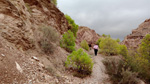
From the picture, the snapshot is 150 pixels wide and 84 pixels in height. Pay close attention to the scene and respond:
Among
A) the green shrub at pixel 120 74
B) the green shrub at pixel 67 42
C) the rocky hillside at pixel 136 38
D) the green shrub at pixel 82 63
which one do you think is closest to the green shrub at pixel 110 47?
the rocky hillside at pixel 136 38

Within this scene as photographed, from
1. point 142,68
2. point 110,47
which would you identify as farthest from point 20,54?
point 110,47

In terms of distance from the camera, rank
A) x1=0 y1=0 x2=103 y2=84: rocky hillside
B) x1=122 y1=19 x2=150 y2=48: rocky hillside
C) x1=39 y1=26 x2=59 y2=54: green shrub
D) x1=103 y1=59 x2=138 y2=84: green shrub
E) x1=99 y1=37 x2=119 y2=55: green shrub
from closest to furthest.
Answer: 1. x1=0 y1=0 x2=103 y2=84: rocky hillside
2. x1=103 y1=59 x2=138 y2=84: green shrub
3. x1=39 y1=26 x2=59 y2=54: green shrub
4. x1=99 y1=37 x2=119 y2=55: green shrub
5. x1=122 y1=19 x2=150 y2=48: rocky hillside

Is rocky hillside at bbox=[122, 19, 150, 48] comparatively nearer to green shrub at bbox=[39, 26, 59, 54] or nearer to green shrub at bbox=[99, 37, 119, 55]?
green shrub at bbox=[99, 37, 119, 55]

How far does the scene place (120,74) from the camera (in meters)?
5.34

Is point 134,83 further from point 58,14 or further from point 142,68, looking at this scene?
point 58,14

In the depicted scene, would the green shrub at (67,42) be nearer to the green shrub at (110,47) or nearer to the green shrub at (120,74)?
the green shrub at (120,74)

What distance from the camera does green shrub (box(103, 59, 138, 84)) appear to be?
4730mm

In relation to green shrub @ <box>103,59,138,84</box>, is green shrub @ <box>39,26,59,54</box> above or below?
above

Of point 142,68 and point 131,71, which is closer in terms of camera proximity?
point 131,71

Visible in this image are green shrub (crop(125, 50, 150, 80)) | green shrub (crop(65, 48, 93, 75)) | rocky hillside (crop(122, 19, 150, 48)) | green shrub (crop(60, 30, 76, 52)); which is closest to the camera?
green shrub (crop(125, 50, 150, 80))

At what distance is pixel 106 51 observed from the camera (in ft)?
58.1

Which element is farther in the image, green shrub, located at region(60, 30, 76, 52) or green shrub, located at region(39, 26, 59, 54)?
green shrub, located at region(60, 30, 76, 52)

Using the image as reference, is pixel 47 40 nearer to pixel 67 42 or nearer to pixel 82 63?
pixel 82 63

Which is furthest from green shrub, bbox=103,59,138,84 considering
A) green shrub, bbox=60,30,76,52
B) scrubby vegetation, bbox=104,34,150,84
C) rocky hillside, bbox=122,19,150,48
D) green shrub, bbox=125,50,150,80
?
rocky hillside, bbox=122,19,150,48
